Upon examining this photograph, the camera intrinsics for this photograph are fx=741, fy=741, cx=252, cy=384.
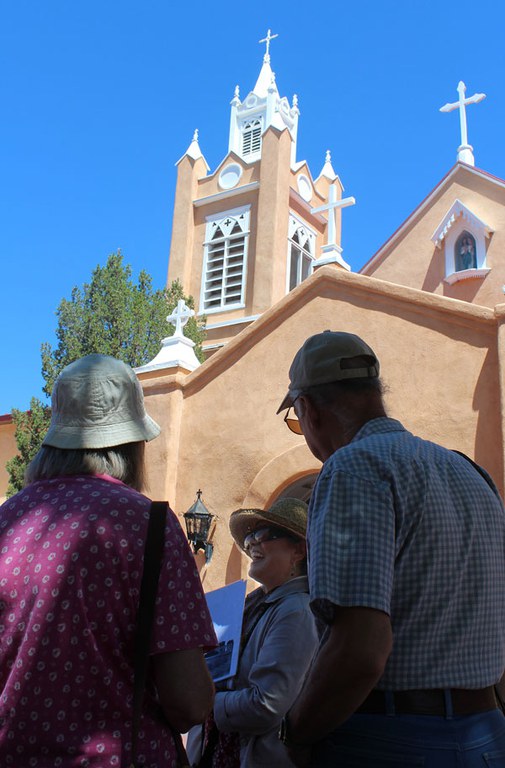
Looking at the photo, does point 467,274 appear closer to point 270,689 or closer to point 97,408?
point 270,689

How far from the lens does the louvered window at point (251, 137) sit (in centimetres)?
2961

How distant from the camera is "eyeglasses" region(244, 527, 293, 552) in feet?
12.6

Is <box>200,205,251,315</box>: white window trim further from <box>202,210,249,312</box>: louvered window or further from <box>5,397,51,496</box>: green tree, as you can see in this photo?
<box>5,397,51,496</box>: green tree

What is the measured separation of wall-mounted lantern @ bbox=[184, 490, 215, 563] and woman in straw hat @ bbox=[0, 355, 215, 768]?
20.1 ft

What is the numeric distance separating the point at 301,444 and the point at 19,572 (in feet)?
20.4

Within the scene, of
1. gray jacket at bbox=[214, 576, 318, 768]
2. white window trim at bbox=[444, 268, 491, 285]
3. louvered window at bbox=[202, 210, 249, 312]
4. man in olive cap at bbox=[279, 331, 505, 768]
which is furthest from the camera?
louvered window at bbox=[202, 210, 249, 312]

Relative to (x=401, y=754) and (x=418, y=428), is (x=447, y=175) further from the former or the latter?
(x=401, y=754)

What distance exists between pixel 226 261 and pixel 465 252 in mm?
10651

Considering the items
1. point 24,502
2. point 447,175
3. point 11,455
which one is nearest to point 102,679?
point 24,502

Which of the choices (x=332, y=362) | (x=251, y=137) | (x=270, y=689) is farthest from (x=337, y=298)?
(x=251, y=137)

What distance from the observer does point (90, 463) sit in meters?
2.32

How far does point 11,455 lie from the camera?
13.3 m

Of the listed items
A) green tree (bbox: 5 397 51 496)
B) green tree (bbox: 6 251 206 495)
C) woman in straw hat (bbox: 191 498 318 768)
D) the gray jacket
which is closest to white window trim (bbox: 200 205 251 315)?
green tree (bbox: 6 251 206 495)

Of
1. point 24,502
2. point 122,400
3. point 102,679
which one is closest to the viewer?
point 102,679
